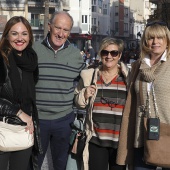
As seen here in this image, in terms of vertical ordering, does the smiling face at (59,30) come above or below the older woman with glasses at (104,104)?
above

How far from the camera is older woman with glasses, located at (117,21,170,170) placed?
146 inches

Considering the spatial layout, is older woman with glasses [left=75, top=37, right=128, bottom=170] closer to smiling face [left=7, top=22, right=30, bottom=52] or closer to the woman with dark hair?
the woman with dark hair

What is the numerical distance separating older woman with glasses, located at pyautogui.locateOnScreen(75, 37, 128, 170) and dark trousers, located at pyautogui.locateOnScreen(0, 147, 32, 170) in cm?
60

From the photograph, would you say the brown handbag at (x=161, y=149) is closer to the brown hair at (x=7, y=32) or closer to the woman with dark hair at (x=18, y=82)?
the woman with dark hair at (x=18, y=82)

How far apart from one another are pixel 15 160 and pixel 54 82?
0.92m

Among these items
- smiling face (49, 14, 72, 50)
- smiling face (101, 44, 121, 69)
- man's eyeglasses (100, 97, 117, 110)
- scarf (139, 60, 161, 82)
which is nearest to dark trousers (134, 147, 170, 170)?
man's eyeglasses (100, 97, 117, 110)

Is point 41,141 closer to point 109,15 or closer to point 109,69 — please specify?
point 109,69

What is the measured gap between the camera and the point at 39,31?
55156 millimetres

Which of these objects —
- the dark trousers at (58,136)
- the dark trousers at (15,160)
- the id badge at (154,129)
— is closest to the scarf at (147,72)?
the id badge at (154,129)

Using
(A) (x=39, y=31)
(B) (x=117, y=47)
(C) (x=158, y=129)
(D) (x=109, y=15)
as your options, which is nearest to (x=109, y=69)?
(B) (x=117, y=47)

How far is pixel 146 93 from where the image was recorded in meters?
3.78

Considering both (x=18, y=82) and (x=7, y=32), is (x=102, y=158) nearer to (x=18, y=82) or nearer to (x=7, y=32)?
(x=18, y=82)

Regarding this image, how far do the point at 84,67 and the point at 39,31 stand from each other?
51146 millimetres

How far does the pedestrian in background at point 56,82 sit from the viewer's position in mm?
4465
